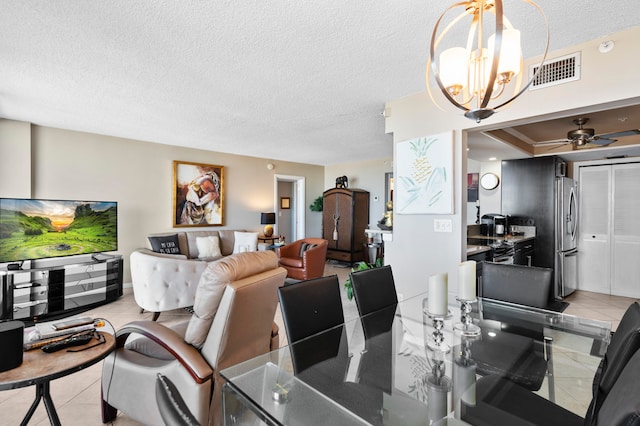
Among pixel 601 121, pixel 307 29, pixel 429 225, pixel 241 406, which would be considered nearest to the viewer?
pixel 241 406

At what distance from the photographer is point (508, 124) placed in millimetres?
2551

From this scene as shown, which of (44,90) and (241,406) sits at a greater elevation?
(44,90)

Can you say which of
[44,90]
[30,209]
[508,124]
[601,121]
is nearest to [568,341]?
[508,124]

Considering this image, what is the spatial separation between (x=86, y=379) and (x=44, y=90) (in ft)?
8.74

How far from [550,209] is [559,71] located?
2.78m

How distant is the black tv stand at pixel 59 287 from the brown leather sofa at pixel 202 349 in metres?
2.49

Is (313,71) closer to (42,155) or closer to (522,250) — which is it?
(522,250)

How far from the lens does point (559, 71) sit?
7.25 ft

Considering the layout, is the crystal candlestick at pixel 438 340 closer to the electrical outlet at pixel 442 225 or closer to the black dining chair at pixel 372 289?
the black dining chair at pixel 372 289

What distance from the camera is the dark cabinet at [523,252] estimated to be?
3.92 metres

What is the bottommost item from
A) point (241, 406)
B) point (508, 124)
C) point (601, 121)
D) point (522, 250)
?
point (241, 406)

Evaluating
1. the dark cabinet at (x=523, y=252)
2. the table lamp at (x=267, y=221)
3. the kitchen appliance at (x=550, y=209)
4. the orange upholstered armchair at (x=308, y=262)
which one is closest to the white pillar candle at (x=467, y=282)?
the dark cabinet at (x=523, y=252)

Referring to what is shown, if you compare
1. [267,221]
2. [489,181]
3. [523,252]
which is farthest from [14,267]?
[489,181]

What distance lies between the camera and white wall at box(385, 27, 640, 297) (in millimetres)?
1992
